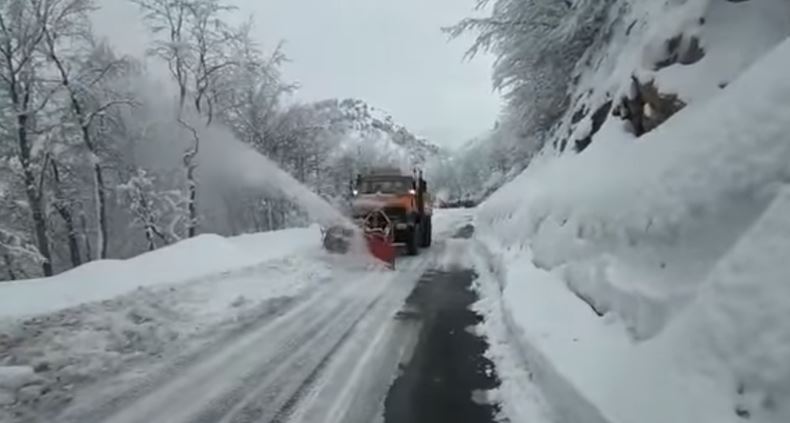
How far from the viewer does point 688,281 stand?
3.86 m

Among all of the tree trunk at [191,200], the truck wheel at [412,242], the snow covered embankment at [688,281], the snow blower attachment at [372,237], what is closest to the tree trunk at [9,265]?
the tree trunk at [191,200]

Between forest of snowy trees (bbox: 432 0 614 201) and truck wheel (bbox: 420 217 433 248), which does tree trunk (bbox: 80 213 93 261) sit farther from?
forest of snowy trees (bbox: 432 0 614 201)

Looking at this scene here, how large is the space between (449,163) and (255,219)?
374 feet

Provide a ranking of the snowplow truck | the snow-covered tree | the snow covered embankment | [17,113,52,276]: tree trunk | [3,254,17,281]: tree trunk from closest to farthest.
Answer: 1. the snow covered embankment
2. the snow-covered tree
3. the snowplow truck
4. [17,113,52,276]: tree trunk
5. [3,254,17,281]: tree trunk

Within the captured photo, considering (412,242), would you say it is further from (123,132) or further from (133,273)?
(123,132)

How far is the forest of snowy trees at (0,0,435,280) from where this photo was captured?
2394 cm

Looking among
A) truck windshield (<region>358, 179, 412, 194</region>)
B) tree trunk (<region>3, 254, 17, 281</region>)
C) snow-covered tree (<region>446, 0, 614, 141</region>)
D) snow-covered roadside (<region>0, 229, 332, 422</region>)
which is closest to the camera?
snow-covered roadside (<region>0, 229, 332, 422</region>)

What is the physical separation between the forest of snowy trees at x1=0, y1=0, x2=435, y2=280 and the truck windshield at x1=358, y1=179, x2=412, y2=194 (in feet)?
44.5

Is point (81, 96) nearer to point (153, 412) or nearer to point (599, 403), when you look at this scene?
point (153, 412)

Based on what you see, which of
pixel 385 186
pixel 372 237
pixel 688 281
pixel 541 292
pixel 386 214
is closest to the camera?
pixel 688 281

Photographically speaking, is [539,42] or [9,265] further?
[9,265]

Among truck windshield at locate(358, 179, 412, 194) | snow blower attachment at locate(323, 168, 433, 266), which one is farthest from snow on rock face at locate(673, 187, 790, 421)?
truck windshield at locate(358, 179, 412, 194)

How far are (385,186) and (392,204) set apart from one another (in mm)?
1119

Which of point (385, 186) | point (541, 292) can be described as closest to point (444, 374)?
point (541, 292)
